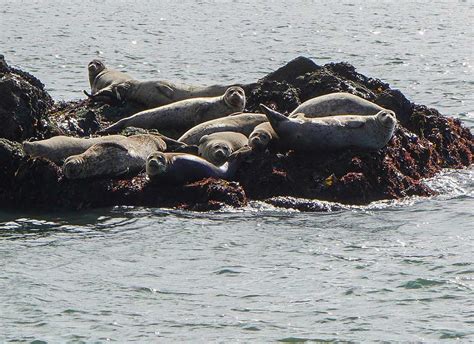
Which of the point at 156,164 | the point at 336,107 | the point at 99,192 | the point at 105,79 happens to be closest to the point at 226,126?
the point at 336,107

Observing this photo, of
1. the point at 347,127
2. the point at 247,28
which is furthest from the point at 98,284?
the point at 247,28

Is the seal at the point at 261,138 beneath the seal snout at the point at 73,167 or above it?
above

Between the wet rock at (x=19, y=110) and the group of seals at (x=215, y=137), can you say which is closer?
the group of seals at (x=215, y=137)

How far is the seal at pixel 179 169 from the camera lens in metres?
11.1

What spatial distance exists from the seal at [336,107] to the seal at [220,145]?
0.74m

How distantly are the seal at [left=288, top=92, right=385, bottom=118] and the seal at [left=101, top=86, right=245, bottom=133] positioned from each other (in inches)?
33.3

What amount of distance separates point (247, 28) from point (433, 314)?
74.1 ft

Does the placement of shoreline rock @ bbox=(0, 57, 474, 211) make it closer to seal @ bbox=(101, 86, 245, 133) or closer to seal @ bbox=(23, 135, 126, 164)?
seal @ bbox=(23, 135, 126, 164)

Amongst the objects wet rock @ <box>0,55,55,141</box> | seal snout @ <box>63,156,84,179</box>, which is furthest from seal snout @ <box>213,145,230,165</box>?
wet rock @ <box>0,55,55,141</box>

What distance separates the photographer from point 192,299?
8.62m

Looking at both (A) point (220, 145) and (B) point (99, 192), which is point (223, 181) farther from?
(B) point (99, 192)

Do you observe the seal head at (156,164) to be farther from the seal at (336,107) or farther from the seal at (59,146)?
the seal at (336,107)

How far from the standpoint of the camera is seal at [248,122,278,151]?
11.6m

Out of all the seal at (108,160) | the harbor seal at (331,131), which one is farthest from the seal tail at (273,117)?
the seal at (108,160)
